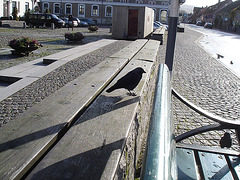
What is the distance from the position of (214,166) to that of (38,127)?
4.90 feet

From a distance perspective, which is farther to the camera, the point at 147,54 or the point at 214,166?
the point at 147,54

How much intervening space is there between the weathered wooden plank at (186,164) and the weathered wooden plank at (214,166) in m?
0.09

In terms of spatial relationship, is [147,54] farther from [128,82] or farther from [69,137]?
[69,137]

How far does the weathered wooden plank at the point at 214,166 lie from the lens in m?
2.29

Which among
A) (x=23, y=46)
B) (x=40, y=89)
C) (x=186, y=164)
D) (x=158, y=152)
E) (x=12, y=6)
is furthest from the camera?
(x=12, y=6)

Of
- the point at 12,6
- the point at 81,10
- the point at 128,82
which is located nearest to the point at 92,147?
the point at 128,82

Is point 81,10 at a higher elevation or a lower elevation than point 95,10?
lower

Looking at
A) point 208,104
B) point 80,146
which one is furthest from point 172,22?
point 80,146

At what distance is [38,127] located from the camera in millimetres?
1891

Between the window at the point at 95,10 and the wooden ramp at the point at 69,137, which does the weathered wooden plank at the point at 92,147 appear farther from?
the window at the point at 95,10

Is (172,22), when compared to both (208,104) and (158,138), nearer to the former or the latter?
(208,104)

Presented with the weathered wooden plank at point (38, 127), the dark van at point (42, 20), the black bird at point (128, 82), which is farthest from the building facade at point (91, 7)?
the weathered wooden plank at point (38, 127)

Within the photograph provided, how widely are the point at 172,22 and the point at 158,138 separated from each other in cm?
447

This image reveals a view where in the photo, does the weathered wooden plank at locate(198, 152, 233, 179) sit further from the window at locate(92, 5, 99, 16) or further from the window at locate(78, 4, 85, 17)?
the window at locate(78, 4, 85, 17)
